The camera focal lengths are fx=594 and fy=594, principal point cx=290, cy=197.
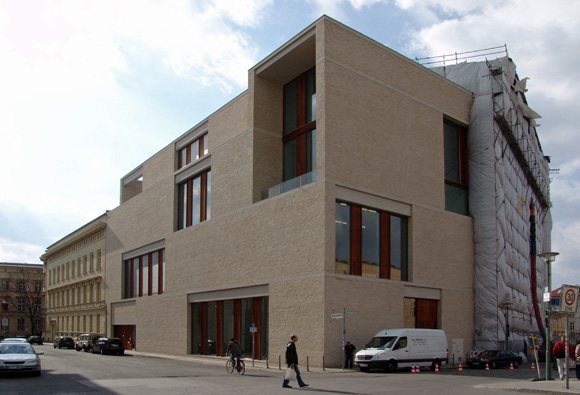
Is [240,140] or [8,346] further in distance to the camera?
[240,140]

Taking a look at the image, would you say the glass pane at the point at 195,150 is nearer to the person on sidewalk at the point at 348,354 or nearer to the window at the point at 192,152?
the window at the point at 192,152

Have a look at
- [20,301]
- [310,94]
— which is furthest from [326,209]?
[20,301]

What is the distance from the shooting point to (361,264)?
103 feet

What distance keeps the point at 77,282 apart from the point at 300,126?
4635cm

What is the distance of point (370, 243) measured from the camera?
3244cm

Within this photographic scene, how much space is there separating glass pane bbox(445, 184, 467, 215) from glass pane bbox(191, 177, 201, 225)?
17503 mm

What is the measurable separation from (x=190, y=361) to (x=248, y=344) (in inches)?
156

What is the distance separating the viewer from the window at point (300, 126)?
35.2m

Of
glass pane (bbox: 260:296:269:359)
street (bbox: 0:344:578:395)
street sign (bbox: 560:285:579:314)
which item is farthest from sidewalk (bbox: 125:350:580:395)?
street sign (bbox: 560:285:579:314)

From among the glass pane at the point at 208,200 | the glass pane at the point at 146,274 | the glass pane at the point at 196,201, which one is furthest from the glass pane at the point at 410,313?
the glass pane at the point at 146,274

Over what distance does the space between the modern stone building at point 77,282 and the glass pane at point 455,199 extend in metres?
37.5

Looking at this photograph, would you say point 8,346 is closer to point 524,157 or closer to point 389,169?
point 389,169

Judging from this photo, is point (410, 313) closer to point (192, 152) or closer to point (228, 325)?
point (228, 325)

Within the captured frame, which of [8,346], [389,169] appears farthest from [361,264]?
[8,346]
